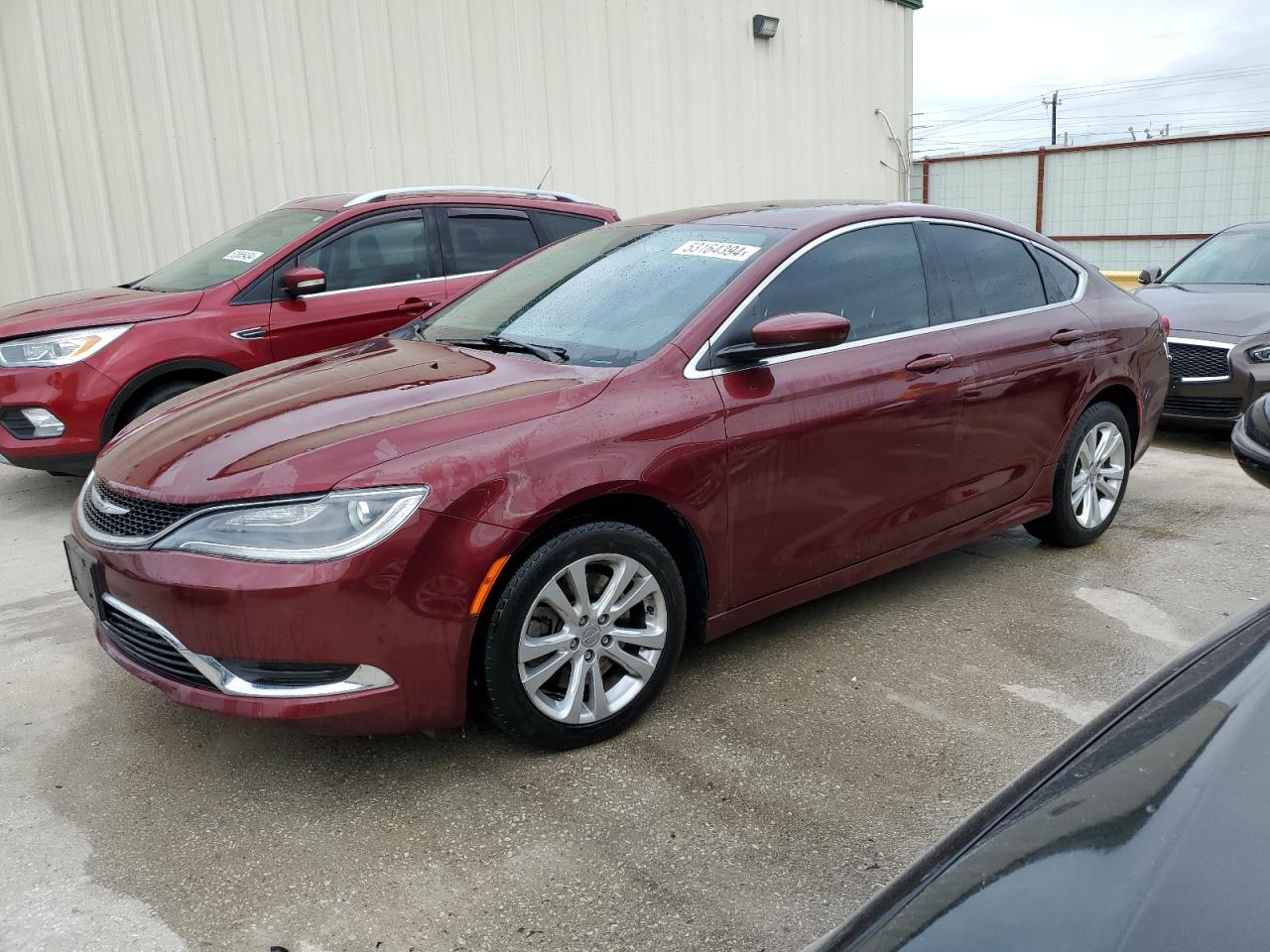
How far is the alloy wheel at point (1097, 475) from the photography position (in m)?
4.82

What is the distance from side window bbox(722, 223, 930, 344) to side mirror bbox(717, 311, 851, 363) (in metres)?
0.07

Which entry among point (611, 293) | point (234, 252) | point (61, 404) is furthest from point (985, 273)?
point (61, 404)

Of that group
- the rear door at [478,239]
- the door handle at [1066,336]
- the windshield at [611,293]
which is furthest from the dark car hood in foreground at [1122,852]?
the rear door at [478,239]

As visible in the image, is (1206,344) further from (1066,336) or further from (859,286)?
(859,286)

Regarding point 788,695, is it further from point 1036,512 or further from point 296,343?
point 296,343

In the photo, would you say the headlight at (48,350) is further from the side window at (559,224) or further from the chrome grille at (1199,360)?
the chrome grille at (1199,360)

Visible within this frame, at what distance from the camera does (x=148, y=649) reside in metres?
2.92

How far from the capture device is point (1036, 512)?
467 centimetres

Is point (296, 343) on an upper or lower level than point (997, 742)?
upper

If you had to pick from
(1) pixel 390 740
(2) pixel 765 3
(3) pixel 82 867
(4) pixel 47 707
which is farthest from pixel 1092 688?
(2) pixel 765 3

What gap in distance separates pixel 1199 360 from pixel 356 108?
7.25 m

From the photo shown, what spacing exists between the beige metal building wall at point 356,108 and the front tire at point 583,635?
7.12m

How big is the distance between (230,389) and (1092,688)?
10.1 ft

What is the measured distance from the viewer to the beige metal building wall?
27.2 ft
